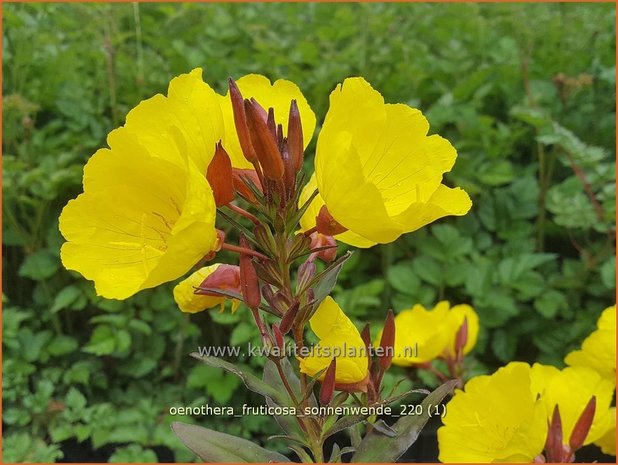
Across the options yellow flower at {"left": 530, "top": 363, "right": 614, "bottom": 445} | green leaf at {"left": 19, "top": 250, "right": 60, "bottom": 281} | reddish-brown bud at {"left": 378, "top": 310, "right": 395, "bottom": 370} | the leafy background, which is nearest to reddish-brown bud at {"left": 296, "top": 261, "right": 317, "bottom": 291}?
reddish-brown bud at {"left": 378, "top": 310, "right": 395, "bottom": 370}

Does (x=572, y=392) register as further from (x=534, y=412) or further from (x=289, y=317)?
(x=289, y=317)

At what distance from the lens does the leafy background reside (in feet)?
5.74

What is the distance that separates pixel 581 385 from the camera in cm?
105

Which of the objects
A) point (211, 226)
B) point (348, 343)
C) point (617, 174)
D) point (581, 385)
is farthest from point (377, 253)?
point (211, 226)

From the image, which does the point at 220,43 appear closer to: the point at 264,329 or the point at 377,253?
the point at 377,253

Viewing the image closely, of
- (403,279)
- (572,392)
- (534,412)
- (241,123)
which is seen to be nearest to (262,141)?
(241,123)

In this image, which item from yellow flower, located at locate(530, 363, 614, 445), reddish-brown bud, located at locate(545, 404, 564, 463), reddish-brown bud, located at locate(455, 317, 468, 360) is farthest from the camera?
reddish-brown bud, located at locate(455, 317, 468, 360)

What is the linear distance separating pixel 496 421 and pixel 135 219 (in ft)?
1.91

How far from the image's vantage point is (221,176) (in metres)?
0.67

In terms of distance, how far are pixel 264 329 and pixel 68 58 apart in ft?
5.60

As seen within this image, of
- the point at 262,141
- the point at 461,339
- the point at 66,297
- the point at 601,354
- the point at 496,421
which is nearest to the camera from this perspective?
the point at 262,141

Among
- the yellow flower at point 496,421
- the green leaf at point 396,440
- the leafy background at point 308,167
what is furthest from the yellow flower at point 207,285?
the leafy background at point 308,167

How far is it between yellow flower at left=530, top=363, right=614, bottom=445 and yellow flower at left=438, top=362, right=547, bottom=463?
1.3 inches

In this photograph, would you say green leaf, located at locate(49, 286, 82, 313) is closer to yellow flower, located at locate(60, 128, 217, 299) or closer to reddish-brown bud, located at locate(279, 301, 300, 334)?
yellow flower, located at locate(60, 128, 217, 299)
